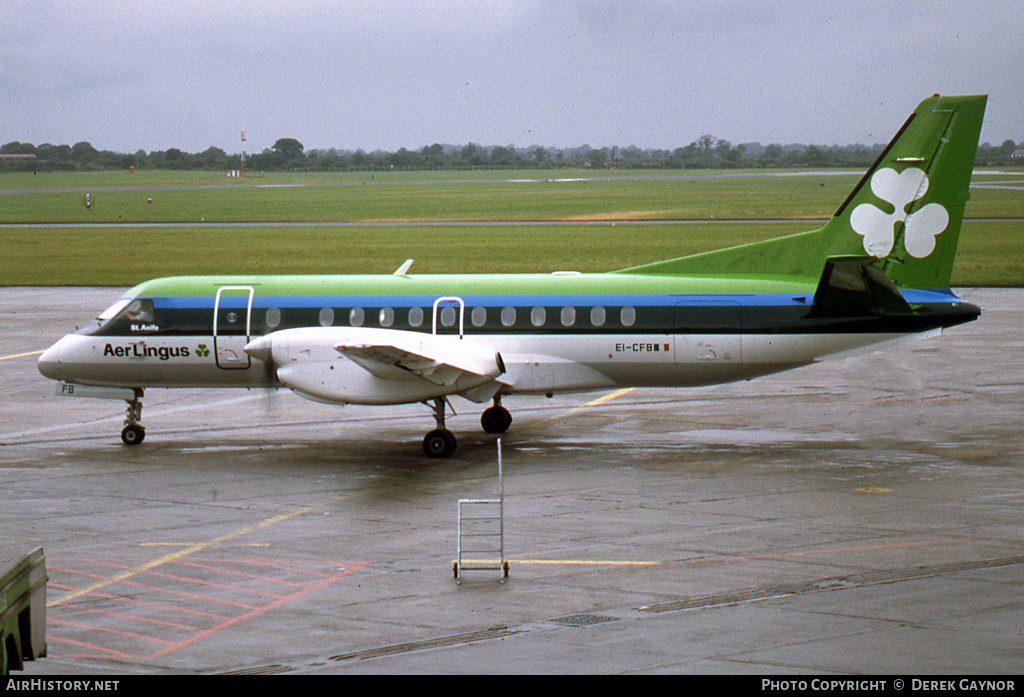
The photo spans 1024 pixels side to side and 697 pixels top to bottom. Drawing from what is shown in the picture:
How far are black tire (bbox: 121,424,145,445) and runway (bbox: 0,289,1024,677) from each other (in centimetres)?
47

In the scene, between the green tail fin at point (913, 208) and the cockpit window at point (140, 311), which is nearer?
the green tail fin at point (913, 208)

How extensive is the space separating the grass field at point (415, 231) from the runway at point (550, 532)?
106 ft

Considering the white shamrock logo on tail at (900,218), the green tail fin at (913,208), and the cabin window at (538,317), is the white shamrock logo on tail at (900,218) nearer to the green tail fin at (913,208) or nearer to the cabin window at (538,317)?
the green tail fin at (913,208)

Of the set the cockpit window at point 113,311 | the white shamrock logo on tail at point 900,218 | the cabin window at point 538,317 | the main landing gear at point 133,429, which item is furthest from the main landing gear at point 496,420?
the white shamrock logo on tail at point 900,218

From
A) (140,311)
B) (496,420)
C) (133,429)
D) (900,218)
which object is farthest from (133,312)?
(900,218)

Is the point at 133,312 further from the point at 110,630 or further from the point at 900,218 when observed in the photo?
the point at 900,218

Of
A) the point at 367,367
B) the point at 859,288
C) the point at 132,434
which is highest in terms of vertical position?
the point at 859,288

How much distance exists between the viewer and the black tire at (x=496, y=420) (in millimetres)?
26578

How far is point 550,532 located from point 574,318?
716cm

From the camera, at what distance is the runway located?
1346 cm

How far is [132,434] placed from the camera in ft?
85.1

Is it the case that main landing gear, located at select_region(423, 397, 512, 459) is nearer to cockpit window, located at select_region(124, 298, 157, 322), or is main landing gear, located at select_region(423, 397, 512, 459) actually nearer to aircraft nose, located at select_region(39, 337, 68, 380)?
cockpit window, located at select_region(124, 298, 157, 322)

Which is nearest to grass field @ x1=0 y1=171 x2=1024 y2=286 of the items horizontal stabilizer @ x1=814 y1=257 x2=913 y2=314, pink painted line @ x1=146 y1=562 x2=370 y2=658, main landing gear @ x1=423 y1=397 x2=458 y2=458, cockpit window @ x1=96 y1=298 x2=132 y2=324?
cockpit window @ x1=96 y1=298 x2=132 y2=324
